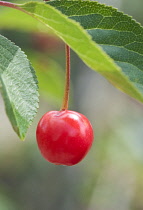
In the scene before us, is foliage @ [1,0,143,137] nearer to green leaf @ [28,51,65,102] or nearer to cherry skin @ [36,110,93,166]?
cherry skin @ [36,110,93,166]

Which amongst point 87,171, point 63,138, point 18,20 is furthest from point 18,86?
point 87,171

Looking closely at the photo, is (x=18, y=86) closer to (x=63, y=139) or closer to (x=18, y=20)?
(x=63, y=139)

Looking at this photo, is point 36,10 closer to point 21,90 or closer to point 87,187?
point 21,90

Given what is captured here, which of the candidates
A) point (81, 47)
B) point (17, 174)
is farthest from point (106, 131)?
point (81, 47)

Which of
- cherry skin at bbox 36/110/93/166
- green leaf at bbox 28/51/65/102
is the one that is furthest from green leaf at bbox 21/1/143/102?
green leaf at bbox 28/51/65/102

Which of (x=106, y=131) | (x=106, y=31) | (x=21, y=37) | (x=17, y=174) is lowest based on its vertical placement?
(x=17, y=174)

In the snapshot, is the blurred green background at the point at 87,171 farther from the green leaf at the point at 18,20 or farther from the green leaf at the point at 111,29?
the green leaf at the point at 111,29
